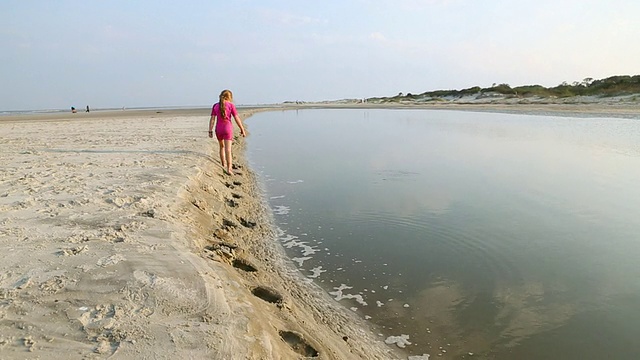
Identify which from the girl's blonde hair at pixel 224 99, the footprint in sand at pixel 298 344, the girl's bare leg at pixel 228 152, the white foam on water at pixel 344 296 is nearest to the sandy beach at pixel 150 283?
the footprint in sand at pixel 298 344

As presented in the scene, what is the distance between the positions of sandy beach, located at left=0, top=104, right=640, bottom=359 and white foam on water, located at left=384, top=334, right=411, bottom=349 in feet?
0.24

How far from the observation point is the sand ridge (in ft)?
8.86

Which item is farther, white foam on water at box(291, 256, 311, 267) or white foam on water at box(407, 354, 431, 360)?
white foam on water at box(291, 256, 311, 267)

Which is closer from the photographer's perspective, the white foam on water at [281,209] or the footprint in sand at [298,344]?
the footprint in sand at [298,344]

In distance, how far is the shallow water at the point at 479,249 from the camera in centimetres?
381

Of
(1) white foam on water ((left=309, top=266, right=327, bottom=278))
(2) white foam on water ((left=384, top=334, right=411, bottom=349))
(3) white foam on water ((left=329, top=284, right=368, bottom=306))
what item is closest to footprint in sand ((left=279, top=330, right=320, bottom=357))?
(2) white foam on water ((left=384, top=334, right=411, bottom=349))

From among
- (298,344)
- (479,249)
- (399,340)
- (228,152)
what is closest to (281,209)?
(228,152)

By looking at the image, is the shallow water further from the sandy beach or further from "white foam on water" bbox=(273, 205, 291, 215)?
the sandy beach

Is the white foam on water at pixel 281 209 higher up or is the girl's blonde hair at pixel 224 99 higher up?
the girl's blonde hair at pixel 224 99

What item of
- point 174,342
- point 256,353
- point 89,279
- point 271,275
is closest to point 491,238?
point 271,275

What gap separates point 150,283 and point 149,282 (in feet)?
0.08

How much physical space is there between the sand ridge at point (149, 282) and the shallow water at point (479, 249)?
653mm

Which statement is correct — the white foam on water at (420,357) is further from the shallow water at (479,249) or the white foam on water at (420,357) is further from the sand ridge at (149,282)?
the sand ridge at (149,282)

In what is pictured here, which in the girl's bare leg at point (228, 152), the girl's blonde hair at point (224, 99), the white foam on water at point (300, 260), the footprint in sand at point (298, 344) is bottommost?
the white foam on water at point (300, 260)
